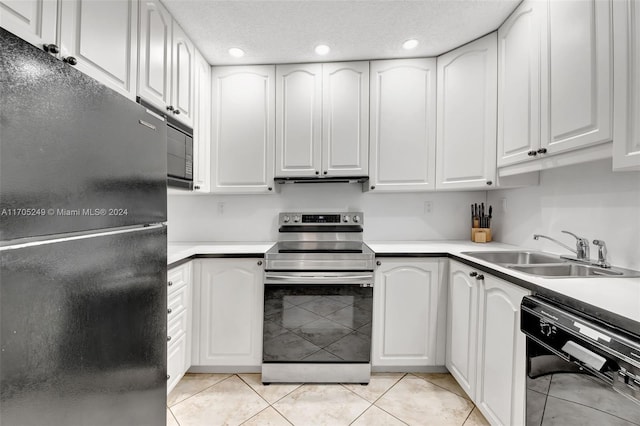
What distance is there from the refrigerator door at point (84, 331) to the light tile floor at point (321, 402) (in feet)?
2.63

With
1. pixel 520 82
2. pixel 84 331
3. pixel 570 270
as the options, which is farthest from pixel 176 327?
pixel 520 82

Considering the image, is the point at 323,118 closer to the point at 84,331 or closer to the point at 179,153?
the point at 179,153

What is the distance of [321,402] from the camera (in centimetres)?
167

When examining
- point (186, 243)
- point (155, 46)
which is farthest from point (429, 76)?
point (186, 243)

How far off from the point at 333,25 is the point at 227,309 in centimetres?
205

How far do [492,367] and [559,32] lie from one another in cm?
172

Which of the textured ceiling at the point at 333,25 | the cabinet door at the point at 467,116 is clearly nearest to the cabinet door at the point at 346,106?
the textured ceiling at the point at 333,25

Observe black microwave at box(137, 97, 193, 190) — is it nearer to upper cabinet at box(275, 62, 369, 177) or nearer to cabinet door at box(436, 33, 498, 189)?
upper cabinet at box(275, 62, 369, 177)

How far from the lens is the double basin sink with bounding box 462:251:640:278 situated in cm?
128

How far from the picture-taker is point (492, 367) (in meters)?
1.39

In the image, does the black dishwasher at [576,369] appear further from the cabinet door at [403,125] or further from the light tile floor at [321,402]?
the cabinet door at [403,125]

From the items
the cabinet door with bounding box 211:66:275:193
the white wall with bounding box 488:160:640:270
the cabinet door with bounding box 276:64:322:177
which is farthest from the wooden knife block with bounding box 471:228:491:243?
the cabinet door with bounding box 211:66:275:193

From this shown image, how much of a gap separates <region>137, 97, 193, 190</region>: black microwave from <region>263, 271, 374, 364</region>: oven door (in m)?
0.84

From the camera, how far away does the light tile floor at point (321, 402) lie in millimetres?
1538
